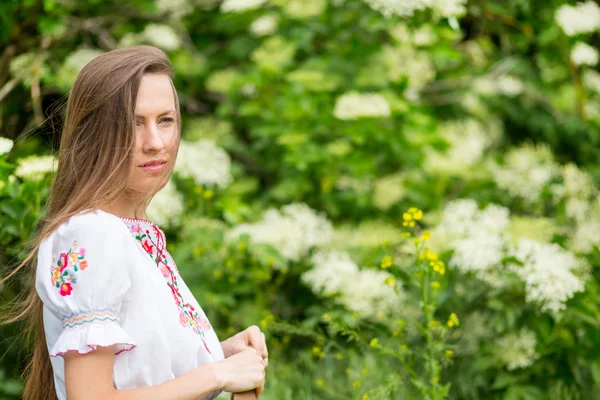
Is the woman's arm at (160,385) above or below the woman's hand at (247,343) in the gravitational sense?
above

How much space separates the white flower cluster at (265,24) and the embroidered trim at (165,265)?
85.0 inches

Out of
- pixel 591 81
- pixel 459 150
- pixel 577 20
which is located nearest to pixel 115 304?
pixel 459 150

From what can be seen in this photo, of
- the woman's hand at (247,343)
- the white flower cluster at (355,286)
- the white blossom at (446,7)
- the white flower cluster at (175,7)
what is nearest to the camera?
the woman's hand at (247,343)

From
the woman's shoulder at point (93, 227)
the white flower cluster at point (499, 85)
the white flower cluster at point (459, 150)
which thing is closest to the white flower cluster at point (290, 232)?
the white flower cluster at point (459, 150)

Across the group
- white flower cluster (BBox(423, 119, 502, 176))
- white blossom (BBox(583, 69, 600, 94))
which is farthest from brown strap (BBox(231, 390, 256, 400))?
white blossom (BBox(583, 69, 600, 94))

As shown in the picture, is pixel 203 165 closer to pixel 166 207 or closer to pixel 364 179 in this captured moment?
pixel 166 207

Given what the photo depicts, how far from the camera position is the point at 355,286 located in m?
2.69

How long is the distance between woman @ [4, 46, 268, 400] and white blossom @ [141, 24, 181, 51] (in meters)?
2.15

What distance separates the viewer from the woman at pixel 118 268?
47.7 inches

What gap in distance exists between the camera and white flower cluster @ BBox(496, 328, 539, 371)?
2523 millimetres

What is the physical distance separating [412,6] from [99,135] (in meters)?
1.77

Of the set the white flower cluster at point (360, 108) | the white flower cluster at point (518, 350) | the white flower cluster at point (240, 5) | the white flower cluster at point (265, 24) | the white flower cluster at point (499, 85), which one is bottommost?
the white flower cluster at point (518, 350)

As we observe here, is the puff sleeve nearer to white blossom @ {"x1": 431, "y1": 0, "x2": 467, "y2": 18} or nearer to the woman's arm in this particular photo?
the woman's arm

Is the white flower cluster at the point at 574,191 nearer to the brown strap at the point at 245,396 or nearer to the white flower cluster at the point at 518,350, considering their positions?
the white flower cluster at the point at 518,350
